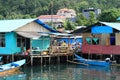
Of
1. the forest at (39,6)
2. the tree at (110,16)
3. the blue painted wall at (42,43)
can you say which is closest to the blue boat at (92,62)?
the blue painted wall at (42,43)

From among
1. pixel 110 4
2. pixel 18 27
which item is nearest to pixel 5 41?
pixel 18 27

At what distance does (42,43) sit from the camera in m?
32.8

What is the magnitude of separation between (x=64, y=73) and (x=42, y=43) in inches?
316

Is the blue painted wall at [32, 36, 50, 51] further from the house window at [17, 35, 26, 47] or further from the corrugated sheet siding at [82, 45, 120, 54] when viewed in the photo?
the corrugated sheet siding at [82, 45, 120, 54]

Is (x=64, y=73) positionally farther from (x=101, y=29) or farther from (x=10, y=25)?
(x=10, y=25)

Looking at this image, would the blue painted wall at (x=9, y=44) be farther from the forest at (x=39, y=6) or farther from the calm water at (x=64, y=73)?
the forest at (x=39, y=6)

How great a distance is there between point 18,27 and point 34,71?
498 centimetres

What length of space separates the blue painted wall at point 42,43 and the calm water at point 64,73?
3.47m

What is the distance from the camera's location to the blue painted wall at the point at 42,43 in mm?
32156

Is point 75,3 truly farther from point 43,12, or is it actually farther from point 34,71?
point 34,71

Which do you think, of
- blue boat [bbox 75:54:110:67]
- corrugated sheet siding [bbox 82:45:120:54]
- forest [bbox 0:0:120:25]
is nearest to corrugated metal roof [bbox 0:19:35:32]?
blue boat [bbox 75:54:110:67]

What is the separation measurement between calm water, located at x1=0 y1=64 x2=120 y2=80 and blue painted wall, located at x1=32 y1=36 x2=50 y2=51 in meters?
3.47

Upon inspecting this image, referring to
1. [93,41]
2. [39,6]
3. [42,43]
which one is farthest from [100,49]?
[39,6]

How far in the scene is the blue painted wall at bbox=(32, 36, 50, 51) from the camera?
3216 centimetres
